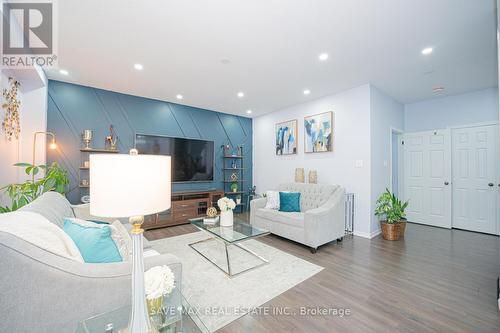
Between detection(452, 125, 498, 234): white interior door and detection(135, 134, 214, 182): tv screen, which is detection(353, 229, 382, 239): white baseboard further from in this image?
detection(135, 134, 214, 182): tv screen

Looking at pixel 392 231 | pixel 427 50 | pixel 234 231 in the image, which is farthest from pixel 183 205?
pixel 427 50

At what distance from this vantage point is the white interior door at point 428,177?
14.0 ft

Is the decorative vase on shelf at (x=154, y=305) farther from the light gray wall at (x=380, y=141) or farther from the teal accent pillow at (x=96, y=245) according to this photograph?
the light gray wall at (x=380, y=141)

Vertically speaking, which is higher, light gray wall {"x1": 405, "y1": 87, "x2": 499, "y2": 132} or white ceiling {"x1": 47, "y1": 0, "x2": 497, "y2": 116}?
white ceiling {"x1": 47, "y1": 0, "x2": 497, "y2": 116}

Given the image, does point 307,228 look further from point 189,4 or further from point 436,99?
point 436,99

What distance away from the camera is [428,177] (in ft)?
14.8

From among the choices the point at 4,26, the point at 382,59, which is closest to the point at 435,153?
the point at 382,59

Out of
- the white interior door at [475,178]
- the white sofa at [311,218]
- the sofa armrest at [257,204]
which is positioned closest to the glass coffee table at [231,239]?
the white sofa at [311,218]

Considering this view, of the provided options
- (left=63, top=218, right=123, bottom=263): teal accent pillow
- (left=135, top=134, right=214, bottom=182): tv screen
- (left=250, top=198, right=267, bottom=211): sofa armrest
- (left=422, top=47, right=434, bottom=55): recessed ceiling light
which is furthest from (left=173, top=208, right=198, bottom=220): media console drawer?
(left=422, top=47, right=434, bottom=55): recessed ceiling light

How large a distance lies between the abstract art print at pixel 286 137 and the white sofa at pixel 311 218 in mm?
1146

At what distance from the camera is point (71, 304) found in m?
0.97

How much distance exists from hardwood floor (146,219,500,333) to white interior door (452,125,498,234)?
0.82 meters

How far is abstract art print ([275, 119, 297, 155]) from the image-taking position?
488cm

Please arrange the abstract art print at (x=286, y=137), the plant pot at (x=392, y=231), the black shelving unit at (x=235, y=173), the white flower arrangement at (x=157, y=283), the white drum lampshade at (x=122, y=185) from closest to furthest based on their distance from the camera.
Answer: the white drum lampshade at (x=122, y=185) → the white flower arrangement at (x=157, y=283) → the plant pot at (x=392, y=231) → the abstract art print at (x=286, y=137) → the black shelving unit at (x=235, y=173)
